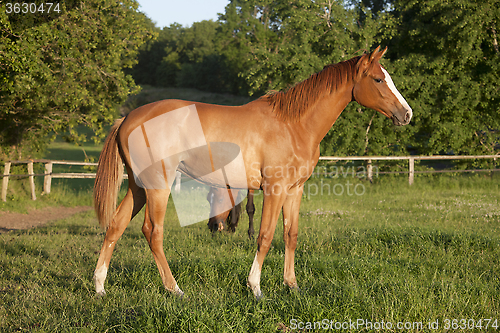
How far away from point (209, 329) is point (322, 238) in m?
3.25

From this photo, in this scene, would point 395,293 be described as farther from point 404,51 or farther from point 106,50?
point 404,51

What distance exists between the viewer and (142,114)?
3543 millimetres

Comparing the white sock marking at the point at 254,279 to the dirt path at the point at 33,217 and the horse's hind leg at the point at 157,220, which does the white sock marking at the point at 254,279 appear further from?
the dirt path at the point at 33,217

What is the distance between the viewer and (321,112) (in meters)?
3.50

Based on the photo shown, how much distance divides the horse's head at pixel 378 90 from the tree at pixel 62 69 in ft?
20.5

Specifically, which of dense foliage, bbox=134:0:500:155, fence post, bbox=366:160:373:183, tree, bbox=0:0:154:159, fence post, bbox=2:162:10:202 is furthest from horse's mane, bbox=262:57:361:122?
fence post, bbox=366:160:373:183

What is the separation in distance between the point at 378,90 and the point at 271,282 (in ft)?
7.00

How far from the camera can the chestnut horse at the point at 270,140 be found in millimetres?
3332

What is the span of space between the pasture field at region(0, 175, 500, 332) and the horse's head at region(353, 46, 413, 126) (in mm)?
1577

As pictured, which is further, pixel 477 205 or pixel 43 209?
pixel 43 209

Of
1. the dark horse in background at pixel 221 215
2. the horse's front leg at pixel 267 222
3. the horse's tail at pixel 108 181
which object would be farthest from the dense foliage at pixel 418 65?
the horse's front leg at pixel 267 222

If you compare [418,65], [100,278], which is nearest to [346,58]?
[418,65]

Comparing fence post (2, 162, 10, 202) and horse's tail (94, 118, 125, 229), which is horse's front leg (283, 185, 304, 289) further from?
fence post (2, 162, 10, 202)

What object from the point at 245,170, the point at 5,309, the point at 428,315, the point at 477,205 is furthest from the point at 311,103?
the point at 477,205
